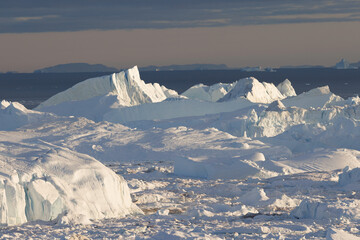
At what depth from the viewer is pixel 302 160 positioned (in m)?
26.5

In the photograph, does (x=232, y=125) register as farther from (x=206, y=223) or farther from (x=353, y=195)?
(x=206, y=223)

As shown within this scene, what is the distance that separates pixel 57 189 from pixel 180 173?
1016cm

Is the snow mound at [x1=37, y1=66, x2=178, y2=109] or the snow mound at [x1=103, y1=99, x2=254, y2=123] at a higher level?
the snow mound at [x1=37, y1=66, x2=178, y2=109]

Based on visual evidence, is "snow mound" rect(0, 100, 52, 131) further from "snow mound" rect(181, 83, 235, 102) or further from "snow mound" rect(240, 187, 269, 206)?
"snow mound" rect(181, 83, 235, 102)

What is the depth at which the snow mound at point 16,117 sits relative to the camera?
37188mm

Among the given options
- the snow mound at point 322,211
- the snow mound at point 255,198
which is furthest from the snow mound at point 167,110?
the snow mound at point 322,211

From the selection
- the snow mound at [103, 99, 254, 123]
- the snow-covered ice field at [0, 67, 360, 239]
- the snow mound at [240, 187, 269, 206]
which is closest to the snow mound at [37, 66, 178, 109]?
the snow-covered ice field at [0, 67, 360, 239]

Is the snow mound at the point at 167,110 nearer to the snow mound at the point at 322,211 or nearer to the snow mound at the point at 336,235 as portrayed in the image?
the snow mound at the point at 322,211

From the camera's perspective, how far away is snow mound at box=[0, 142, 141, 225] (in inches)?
574

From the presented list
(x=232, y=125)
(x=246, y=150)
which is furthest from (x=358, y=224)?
(x=232, y=125)

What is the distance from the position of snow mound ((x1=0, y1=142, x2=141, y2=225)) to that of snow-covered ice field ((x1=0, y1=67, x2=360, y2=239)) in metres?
0.02

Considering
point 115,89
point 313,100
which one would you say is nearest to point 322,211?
point 313,100

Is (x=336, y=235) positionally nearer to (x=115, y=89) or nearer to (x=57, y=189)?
(x=57, y=189)

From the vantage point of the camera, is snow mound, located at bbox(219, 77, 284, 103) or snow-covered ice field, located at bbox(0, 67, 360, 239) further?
snow mound, located at bbox(219, 77, 284, 103)
